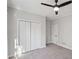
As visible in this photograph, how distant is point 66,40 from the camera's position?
17.5 feet

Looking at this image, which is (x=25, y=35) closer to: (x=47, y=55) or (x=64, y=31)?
(x=47, y=55)

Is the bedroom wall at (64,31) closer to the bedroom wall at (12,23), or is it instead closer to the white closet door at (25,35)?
the white closet door at (25,35)

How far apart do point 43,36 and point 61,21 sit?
2.12 metres

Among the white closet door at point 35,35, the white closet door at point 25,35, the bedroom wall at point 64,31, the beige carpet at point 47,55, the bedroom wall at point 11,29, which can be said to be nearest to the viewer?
the beige carpet at point 47,55

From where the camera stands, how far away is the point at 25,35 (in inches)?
175

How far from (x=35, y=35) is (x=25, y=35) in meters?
0.83

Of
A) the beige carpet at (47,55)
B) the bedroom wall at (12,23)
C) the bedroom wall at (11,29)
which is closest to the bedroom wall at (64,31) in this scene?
the beige carpet at (47,55)

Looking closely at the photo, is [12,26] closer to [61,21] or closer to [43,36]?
[43,36]

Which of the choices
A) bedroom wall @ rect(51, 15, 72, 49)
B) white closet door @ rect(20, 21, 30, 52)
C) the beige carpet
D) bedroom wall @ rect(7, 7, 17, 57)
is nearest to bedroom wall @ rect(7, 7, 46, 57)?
bedroom wall @ rect(7, 7, 17, 57)

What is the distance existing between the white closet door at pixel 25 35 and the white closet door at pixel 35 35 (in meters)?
0.33

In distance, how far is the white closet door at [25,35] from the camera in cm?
425

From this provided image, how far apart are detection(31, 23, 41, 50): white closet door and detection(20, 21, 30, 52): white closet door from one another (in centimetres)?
33
